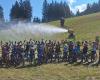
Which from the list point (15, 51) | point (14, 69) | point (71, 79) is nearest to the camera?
point (71, 79)

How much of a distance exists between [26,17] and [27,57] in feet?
292

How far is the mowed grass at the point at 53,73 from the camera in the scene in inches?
1319

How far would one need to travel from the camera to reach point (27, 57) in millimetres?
41219

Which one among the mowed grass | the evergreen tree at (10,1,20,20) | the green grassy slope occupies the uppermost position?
the evergreen tree at (10,1,20,20)

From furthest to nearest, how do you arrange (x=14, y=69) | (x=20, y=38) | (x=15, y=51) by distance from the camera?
(x=20, y=38)
(x=15, y=51)
(x=14, y=69)

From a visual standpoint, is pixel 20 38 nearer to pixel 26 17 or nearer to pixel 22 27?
pixel 22 27

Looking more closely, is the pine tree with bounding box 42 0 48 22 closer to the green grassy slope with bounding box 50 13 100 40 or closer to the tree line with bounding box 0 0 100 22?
the tree line with bounding box 0 0 100 22

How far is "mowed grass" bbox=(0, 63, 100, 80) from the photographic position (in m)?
33.5

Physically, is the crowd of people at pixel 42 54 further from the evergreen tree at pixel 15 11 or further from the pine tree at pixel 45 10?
the pine tree at pixel 45 10

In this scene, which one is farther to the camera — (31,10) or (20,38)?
(31,10)

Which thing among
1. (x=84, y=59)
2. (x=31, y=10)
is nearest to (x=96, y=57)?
(x=84, y=59)

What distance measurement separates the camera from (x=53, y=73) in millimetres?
35469

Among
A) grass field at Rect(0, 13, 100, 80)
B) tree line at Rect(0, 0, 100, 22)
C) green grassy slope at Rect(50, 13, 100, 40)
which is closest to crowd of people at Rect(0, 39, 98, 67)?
grass field at Rect(0, 13, 100, 80)

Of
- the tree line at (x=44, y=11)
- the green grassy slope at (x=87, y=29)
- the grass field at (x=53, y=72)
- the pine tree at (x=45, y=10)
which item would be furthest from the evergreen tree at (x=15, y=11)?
the grass field at (x=53, y=72)
